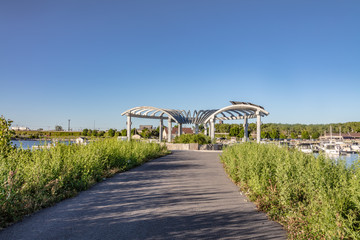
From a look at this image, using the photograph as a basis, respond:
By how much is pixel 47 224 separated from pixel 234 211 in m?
2.99

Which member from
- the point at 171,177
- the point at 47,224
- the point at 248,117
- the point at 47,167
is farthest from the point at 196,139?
the point at 47,224

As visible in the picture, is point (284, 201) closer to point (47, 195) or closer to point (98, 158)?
point (47, 195)

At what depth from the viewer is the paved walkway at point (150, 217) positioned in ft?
10.2

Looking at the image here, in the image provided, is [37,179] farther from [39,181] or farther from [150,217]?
[150,217]

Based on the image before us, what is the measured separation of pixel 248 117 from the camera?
80.9ft

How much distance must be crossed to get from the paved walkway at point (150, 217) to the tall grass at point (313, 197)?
27 cm

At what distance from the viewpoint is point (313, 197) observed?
10.5 ft

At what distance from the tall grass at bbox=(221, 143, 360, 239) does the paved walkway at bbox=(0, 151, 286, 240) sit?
0.88 feet

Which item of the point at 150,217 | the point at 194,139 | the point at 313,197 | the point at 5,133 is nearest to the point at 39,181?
the point at 150,217

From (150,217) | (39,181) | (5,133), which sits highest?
(5,133)

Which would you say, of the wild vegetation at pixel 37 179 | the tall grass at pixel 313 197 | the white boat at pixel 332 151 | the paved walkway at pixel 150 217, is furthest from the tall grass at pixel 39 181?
the white boat at pixel 332 151

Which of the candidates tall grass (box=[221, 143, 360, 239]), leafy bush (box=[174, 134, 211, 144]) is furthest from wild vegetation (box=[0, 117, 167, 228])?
leafy bush (box=[174, 134, 211, 144])

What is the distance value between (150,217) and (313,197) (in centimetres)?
242

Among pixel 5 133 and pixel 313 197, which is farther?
pixel 5 133
